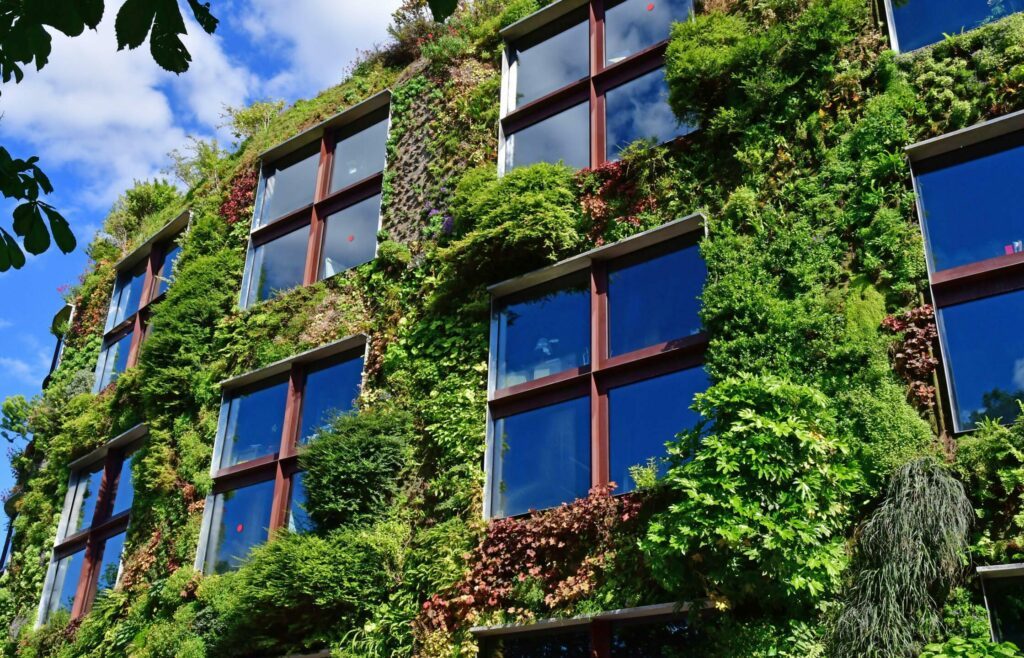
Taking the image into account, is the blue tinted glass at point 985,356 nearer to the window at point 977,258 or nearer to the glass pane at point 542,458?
the window at point 977,258

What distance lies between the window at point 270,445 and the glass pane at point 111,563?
266 cm

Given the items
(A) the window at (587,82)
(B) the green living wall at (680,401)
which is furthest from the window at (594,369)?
(A) the window at (587,82)

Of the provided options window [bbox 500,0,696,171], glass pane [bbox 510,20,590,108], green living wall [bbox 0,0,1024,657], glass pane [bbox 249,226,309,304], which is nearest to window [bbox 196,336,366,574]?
green living wall [bbox 0,0,1024,657]

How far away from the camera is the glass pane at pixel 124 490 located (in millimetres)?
18156

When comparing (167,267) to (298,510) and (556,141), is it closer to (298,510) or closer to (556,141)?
(298,510)

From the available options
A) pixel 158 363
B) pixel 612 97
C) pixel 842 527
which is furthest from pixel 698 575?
pixel 158 363

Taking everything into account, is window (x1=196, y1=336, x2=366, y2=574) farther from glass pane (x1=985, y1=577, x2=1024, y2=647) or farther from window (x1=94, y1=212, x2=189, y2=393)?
glass pane (x1=985, y1=577, x2=1024, y2=647)

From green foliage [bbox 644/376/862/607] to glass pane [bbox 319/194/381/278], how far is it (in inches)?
304

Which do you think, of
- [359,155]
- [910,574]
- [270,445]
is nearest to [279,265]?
[359,155]

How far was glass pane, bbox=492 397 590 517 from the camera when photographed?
11.7 meters

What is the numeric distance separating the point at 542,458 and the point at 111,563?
8.97 meters

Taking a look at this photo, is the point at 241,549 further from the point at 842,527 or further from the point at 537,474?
the point at 842,527

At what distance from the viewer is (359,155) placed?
1753 cm

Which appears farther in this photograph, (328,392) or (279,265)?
(279,265)
